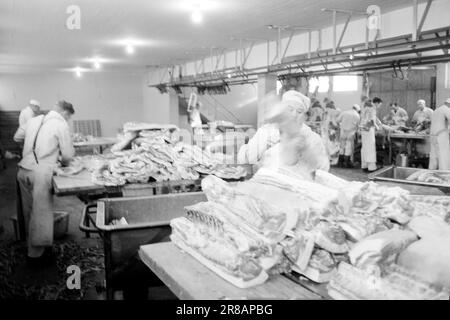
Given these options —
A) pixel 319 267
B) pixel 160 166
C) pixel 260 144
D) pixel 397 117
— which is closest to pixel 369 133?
pixel 397 117

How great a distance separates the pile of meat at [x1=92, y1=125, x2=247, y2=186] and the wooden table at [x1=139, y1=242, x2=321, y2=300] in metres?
2.48

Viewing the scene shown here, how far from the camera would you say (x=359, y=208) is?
2121mm

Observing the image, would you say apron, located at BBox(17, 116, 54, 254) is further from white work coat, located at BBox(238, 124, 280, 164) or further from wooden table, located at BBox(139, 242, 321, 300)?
wooden table, located at BBox(139, 242, 321, 300)

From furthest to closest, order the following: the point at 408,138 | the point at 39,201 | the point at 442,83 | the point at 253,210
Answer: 1. the point at 442,83
2. the point at 408,138
3. the point at 39,201
4. the point at 253,210

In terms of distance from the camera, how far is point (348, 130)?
40.4 feet

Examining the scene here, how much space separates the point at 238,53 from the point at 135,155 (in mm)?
7675

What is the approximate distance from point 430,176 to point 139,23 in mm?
5573

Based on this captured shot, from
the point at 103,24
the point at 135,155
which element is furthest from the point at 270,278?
the point at 103,24

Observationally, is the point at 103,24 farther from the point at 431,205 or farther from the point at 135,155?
the point at 431,205

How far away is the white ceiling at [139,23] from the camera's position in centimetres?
638

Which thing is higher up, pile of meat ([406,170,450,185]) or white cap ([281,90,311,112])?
white cap ([281,90,311,112])

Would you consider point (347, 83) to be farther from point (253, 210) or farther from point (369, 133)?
point (253, 210)

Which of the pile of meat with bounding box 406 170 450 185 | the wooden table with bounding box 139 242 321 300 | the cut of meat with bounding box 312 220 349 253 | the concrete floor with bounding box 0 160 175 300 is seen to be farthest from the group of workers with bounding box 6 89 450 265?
the pile of meat with bounding box 406 170 450 185

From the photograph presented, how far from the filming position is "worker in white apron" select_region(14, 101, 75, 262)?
4.90 meters
